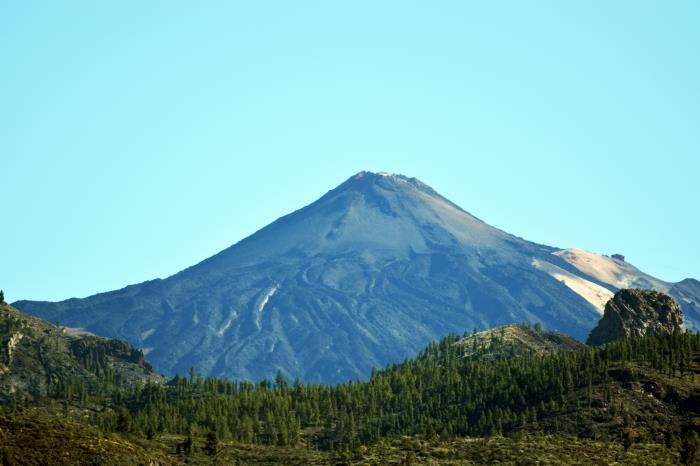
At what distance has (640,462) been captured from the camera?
195 metres

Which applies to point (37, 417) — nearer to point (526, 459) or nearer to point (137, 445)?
point (137, 445)

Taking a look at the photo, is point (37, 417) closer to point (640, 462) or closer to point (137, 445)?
point (137, 445)

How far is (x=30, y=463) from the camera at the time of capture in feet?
547

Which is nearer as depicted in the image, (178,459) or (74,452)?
(74,452)

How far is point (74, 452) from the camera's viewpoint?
174250mm

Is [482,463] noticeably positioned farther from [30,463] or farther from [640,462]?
[30,463]

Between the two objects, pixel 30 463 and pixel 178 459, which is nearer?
pixel 30 463

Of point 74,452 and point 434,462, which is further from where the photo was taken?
point 434,462

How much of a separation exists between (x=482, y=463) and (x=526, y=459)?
21.9ft

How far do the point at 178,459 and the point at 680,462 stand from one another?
75872 millimetres

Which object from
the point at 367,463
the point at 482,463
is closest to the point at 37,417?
the point at 367,463

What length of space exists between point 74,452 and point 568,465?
70.1 m

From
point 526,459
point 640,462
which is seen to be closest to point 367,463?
point 526,459

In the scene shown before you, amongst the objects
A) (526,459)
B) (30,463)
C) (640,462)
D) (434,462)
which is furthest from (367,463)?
(30,463)
